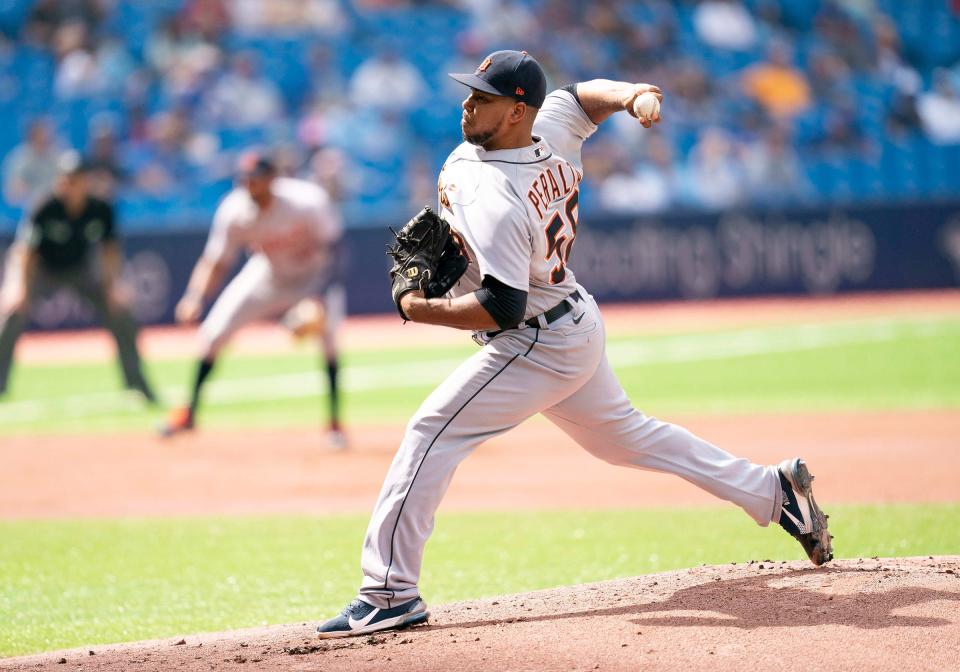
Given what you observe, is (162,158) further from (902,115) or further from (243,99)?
(902,115)

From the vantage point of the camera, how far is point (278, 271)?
10.7 metres

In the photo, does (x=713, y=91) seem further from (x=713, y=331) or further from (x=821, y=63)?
(x=713, y=331)

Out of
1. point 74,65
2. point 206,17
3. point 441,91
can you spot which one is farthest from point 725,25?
point 74,65

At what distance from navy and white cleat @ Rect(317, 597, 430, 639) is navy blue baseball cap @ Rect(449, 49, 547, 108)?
1.88 metres

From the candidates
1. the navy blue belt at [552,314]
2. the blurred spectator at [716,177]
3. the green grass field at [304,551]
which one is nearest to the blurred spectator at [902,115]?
the blurred spectator at [716,177]

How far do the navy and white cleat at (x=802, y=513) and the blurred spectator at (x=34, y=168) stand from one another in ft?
59.6

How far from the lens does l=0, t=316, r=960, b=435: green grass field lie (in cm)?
1262

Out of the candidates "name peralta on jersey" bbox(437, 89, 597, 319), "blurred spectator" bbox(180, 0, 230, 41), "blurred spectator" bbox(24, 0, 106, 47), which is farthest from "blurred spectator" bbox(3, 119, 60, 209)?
"name peralta on jersey" bbox(437, 89, 597, 319)

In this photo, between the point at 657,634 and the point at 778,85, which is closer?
the point at 657,634

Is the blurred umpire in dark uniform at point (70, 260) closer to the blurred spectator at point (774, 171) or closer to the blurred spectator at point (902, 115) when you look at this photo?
the blurred spectator at point (774, 171)

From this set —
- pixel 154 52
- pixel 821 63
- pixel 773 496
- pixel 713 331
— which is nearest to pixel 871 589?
pixel 773 496

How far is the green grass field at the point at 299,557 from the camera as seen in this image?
18.4 ft

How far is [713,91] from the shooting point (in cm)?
2597

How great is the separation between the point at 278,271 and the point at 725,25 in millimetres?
18528
